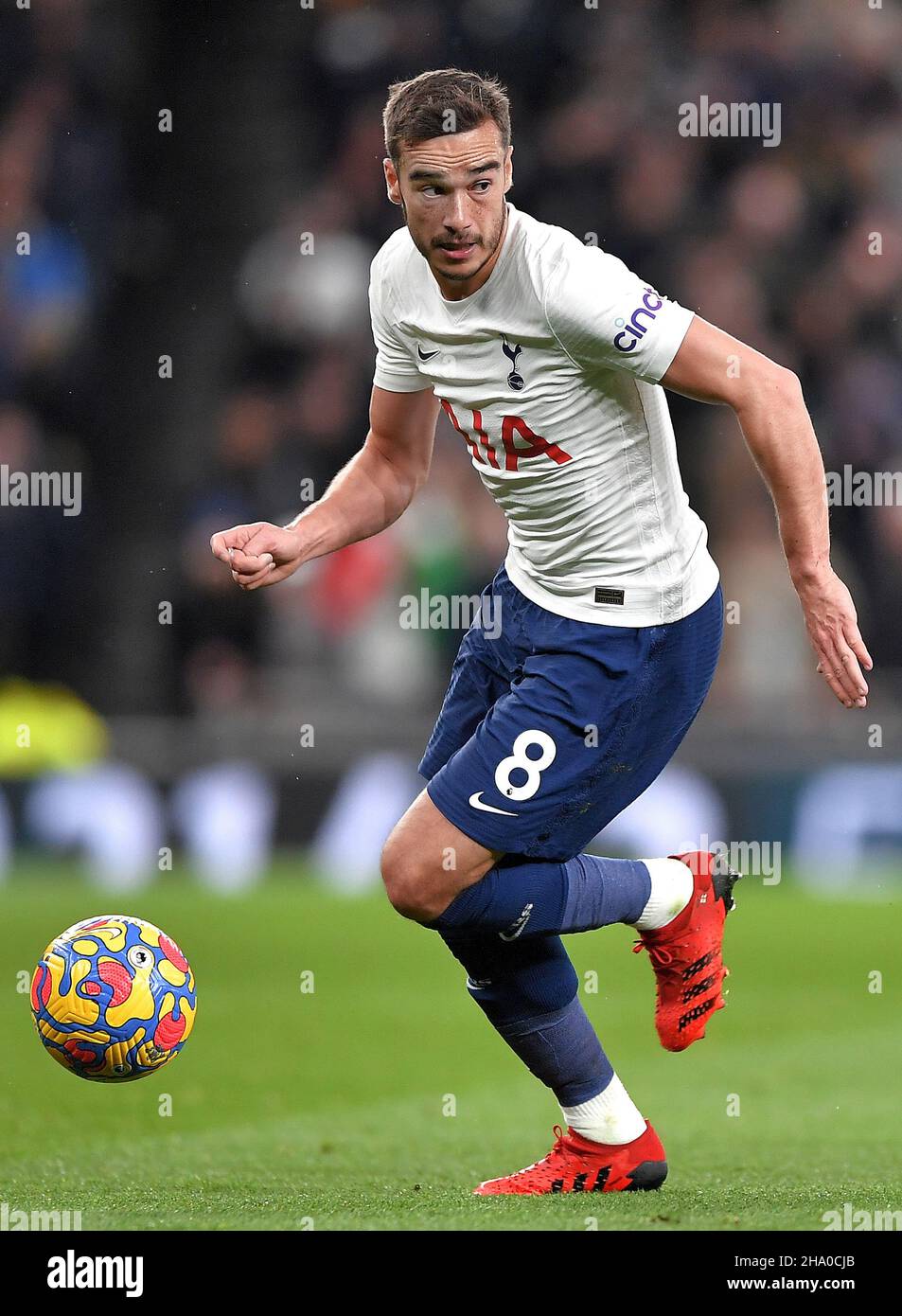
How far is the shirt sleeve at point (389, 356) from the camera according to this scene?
4.60 m

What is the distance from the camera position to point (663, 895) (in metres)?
4.75

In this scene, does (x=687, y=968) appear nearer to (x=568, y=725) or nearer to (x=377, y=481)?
(x=568, y=725)

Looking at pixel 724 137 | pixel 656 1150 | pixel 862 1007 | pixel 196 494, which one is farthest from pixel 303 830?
pixel 656 1150

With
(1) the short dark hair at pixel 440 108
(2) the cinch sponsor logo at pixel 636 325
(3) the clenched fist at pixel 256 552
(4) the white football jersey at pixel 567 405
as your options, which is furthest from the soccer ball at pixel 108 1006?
(1) the short dark hair at pixel 440 108

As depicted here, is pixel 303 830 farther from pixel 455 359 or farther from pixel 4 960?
pixel 455 359

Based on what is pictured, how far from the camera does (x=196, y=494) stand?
12438 mm

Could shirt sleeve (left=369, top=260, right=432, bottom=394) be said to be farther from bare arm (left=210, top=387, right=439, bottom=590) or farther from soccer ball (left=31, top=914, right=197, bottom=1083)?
soccer ball (left=31, top=914, right=197, bottom=1083)

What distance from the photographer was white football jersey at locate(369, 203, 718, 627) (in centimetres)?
410

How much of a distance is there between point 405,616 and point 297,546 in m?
7.12

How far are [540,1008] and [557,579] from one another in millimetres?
1015

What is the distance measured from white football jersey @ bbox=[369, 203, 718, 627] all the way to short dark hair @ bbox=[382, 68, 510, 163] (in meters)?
0.23

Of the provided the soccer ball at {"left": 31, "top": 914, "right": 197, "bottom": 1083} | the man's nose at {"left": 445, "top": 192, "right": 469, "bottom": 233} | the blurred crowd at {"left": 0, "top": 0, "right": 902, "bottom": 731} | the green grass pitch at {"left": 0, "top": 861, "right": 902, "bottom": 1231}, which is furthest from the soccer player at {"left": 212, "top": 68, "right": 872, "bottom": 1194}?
the blurred crowd at {"left": 0, "top": 0, "right": 902, "bottom": 731}

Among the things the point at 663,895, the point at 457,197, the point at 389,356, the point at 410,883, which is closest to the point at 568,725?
the point at 410,883
